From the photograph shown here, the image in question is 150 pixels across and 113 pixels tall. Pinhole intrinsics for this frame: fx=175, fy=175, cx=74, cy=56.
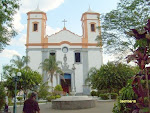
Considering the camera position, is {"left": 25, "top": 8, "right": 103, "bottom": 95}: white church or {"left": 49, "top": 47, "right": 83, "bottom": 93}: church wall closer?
{"left": 49, "top": 47, "right": 83, "bottom": 93}: church wall

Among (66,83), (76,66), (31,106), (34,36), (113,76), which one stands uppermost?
(34,36)

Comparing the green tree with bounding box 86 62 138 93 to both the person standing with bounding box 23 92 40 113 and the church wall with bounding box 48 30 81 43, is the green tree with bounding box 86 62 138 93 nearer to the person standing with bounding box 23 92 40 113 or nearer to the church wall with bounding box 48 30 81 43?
the person standing with bounding box 23 92 40 113

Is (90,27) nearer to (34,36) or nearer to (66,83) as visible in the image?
(34,36)

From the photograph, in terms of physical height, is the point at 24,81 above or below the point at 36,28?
Answer: below

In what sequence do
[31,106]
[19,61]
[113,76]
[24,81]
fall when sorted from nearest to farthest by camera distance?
[31,106] < [24,81] < [113,76] < [19,61]

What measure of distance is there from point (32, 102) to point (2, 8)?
3868 millimetres

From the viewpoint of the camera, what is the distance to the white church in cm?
2916

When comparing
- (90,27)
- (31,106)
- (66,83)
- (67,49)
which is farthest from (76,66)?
(31,106)

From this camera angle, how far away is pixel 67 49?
30.1 m

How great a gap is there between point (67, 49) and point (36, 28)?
6596mm

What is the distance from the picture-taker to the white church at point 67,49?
2916 cm

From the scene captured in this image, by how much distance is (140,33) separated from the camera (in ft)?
11.9

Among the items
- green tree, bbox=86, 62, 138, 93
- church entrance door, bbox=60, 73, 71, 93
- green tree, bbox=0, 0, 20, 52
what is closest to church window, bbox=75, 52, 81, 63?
church entrance door, bbox=60, 73, 71, 93

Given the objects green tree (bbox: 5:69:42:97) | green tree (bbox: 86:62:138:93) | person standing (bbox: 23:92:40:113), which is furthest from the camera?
green tree (bbox: 86:62:138:93)
